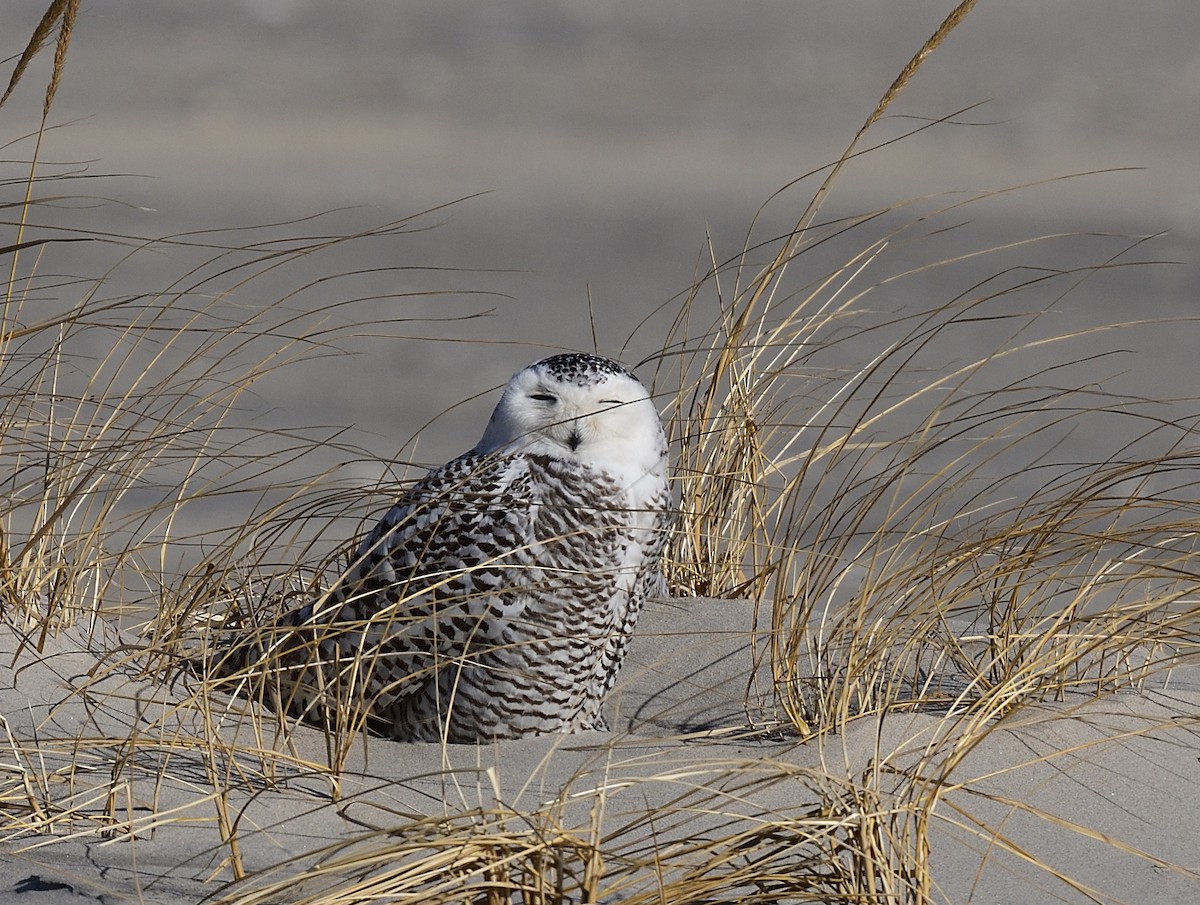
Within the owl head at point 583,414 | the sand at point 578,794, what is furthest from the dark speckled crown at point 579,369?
the sand at point 578,794

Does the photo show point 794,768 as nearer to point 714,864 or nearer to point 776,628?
point 714,864

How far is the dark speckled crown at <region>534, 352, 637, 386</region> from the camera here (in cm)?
273

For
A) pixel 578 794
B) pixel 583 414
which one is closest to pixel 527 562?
pixel 583 414

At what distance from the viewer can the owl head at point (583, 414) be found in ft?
8.97

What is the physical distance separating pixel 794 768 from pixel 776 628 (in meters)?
0.99

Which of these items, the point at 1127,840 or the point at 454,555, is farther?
the point at 454,555

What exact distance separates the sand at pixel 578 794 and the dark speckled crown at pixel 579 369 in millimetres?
597

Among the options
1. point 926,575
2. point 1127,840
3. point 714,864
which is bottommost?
point 1127,840

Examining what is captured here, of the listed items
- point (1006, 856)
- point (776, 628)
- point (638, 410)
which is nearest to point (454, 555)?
point (638, 410)

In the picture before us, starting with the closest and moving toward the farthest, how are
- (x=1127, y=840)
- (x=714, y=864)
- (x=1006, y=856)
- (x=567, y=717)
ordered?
(x=714, y=864) → (x=1006, y=856) → (x=1127, y=840) → (x=567, y=717)

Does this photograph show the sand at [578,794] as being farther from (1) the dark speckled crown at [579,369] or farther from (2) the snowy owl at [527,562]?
(1) the dark speckled crown at [579,369]

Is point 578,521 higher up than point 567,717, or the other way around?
point 578,521

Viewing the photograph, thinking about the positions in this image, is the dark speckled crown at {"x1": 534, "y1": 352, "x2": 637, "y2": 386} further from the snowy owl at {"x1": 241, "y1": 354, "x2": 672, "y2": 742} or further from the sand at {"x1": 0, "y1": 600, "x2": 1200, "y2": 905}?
the sand at {"x1": 0, "y1": 600, "x2": 1200, "y2": 905}

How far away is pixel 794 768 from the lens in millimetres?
1751
